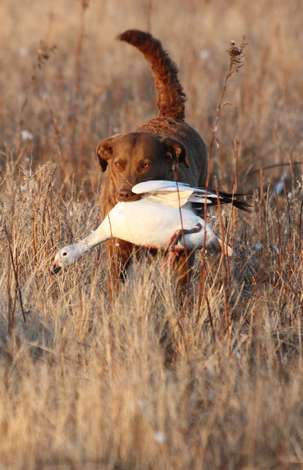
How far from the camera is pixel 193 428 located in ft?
11.1

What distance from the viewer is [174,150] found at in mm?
5523

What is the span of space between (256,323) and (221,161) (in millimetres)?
3629

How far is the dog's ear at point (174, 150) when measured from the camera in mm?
5492

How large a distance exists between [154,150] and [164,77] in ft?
3.33

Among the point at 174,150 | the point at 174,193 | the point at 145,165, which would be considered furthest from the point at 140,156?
the point at 174,193

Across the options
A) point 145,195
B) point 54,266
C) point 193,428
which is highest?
point 145,195

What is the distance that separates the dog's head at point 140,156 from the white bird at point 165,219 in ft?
3.30

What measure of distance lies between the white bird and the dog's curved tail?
2058mm

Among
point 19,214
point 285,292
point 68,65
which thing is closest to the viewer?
point 285,292

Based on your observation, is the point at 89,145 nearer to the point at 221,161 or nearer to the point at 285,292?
the point at 221,161

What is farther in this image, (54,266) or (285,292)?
(285,292)

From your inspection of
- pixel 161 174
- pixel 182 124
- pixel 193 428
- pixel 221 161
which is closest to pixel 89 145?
pixel 221 161

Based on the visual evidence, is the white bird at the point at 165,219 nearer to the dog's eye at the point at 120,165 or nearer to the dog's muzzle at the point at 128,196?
the dog's muzzle at the point at 128,196

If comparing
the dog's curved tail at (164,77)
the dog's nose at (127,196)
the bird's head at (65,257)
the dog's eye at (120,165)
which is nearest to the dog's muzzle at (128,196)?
the dog's nose at (127,196)
